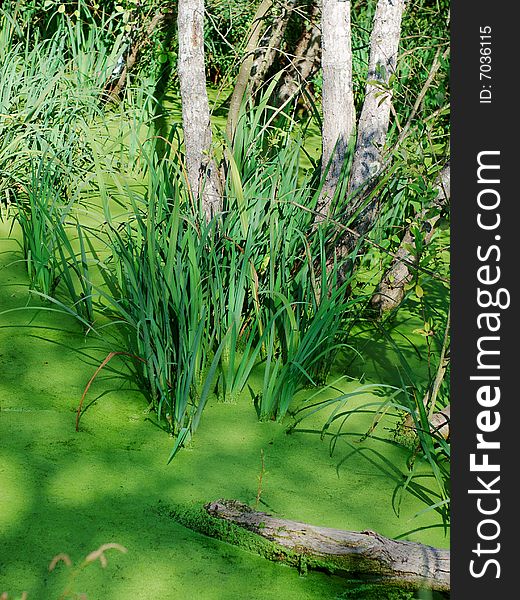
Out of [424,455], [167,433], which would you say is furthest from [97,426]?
[424,455]

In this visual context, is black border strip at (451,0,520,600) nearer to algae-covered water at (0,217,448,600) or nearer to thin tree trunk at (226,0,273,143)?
algae-covered water at (0,217,448,600)


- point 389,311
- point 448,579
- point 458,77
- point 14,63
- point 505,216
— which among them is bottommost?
point 448,579

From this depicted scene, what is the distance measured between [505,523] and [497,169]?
0.82m

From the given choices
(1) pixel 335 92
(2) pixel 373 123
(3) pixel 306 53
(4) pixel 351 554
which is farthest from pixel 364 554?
(3) pixel 306 53

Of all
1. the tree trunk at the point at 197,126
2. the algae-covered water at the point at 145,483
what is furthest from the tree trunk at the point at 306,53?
the algae-covered water at the point at 145,483

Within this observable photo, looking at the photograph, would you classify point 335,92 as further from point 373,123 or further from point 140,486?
point 140,486

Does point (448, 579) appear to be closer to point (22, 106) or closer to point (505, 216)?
point (505, 216)

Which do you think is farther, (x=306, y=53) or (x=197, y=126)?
(x=306, y=53)

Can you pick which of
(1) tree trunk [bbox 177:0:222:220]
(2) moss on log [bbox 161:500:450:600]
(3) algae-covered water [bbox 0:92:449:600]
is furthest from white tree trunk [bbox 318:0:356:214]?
(2) moss on log [bbox 161:500:450:600]

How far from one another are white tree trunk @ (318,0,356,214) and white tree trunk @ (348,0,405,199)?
0.26 ft

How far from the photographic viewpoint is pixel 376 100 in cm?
295

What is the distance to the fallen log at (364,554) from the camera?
188cm

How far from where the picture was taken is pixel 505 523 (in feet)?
6.12

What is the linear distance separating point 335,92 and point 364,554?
169 cm
